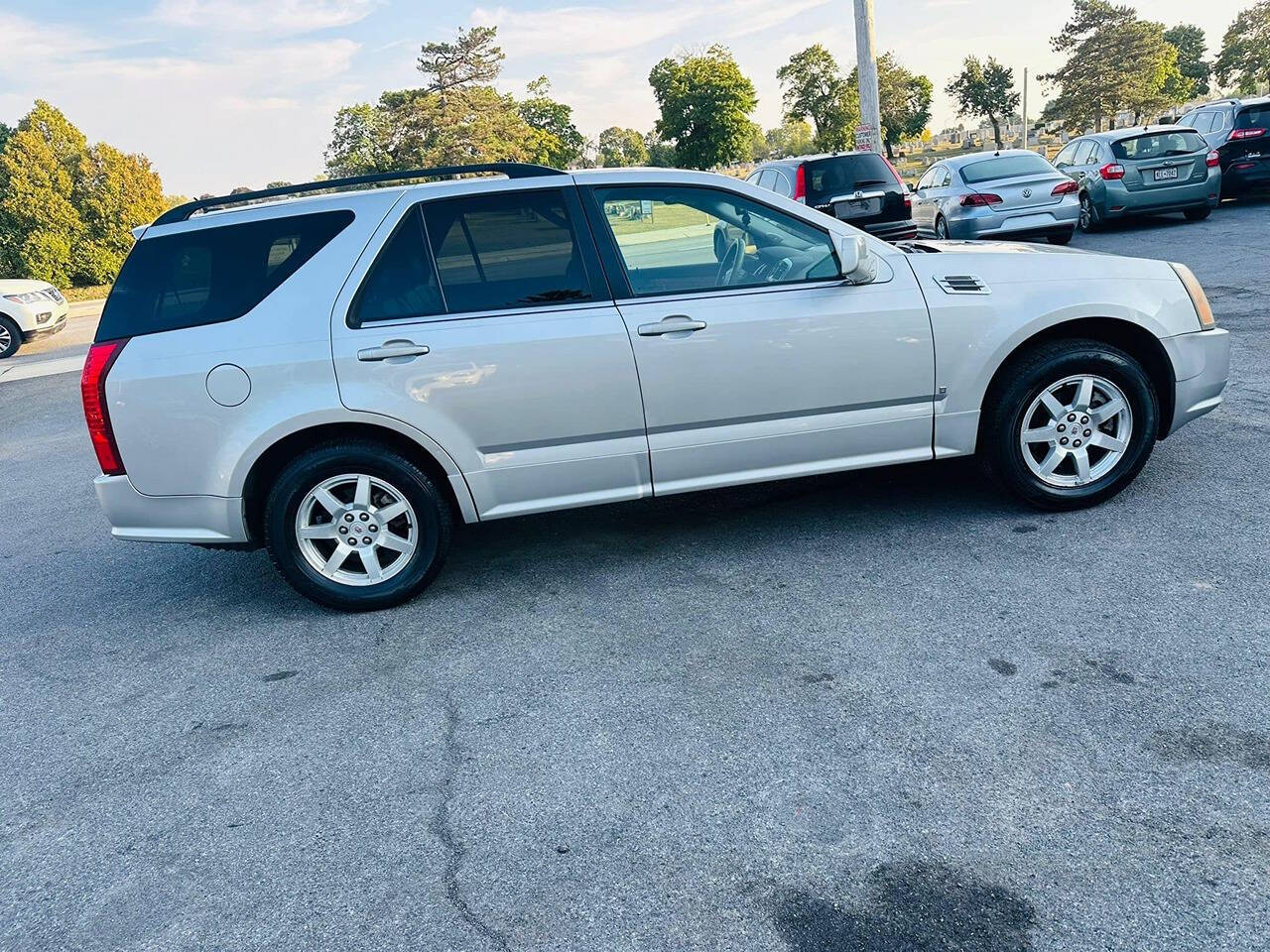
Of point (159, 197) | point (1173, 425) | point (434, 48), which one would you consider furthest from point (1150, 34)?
point (1173, 425)

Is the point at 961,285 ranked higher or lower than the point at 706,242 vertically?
lower

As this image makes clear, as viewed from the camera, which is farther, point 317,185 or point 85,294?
point 85,294

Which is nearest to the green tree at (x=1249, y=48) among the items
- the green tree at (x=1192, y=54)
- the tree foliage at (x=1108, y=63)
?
the tree foliage at (x=1108, y=63)

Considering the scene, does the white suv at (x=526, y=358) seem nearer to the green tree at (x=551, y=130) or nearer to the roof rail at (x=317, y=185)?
the roof rail at (x=317, y=185)

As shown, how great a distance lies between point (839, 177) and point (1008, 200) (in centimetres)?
245

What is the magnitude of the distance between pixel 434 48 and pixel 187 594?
7023 cm

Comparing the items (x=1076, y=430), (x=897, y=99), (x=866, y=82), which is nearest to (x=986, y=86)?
(x=897, y=99)

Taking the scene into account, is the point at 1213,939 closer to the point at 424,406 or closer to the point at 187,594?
the point at 424,406

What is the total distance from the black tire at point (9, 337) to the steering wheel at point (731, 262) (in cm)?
1519

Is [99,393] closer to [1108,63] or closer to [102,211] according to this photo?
[102,211]

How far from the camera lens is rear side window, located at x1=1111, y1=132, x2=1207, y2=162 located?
15414 millimetres

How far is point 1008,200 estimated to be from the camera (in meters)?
13.8

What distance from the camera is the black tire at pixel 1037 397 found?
4.67 meters

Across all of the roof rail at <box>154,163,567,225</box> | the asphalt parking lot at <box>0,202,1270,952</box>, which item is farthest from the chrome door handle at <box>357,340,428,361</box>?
the asphalt parking lot at <box>0,202,1270,952</box>
